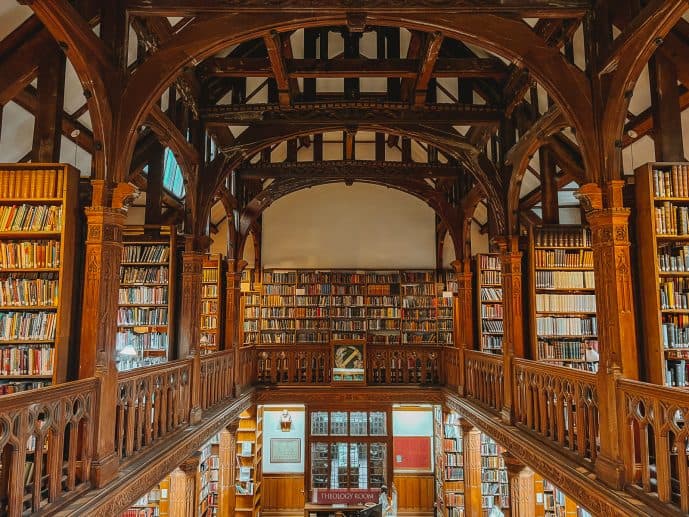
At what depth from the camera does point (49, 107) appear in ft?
15.2

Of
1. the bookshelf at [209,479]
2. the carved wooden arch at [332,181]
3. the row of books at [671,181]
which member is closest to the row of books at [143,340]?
the bookshelf at [209,479]

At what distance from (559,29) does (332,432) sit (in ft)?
27.9

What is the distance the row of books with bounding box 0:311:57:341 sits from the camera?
14.6 ft

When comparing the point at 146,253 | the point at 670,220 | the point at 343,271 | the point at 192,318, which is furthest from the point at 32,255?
the point at 343,271

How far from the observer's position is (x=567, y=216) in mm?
12453

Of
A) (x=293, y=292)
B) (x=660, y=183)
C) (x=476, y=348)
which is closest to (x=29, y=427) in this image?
(x=660, y=183)

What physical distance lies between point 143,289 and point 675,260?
20.9ft

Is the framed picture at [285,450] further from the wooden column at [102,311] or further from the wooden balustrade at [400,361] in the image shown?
the wooden column at [102,311]

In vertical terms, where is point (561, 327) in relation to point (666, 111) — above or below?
below

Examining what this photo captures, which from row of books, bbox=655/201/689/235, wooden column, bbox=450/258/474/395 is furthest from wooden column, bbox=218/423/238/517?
row of books, bbox=655/201/689/235

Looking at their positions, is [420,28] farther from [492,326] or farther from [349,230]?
[349,230]

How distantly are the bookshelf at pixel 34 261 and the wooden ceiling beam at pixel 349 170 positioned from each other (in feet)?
16.9

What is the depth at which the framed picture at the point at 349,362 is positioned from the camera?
993cm

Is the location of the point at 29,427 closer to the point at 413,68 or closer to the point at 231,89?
the point at 413,68
